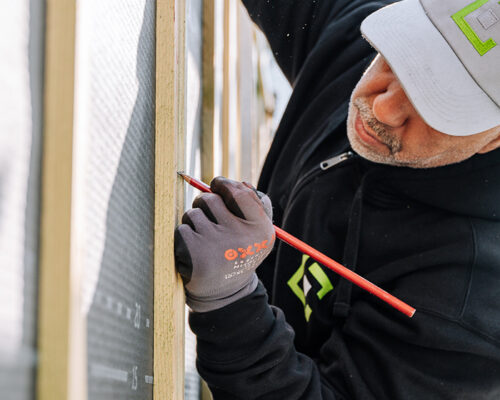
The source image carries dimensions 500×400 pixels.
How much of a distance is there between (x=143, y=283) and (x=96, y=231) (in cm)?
25

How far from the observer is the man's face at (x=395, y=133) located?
4.15 feet

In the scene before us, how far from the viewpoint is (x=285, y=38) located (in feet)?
5.51

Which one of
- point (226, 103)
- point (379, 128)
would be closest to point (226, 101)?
point (226, 103)

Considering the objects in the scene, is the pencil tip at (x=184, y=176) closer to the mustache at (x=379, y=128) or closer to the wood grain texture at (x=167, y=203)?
the wood grain texture at (x=167, y=203)

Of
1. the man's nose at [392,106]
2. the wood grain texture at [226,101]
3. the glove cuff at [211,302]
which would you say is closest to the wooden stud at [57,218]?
the glove cuff at [211,302]

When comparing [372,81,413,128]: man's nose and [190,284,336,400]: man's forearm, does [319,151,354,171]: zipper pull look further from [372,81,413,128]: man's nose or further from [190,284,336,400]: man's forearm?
[190,284,336,400]: man's forearm

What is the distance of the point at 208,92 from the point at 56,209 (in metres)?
1.13

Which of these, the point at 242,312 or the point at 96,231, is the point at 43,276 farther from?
the point at 242,312

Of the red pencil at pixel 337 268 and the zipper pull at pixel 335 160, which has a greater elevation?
the zipper pull at pixel 335 160

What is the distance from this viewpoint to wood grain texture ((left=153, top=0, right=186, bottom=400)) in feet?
2.65

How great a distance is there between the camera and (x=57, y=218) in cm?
47

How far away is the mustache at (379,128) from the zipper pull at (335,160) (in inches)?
6.3

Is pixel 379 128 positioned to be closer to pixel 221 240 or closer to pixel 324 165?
pixel 324 165

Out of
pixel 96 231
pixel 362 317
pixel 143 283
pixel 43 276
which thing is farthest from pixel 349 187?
pixel 43 276
